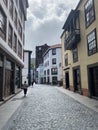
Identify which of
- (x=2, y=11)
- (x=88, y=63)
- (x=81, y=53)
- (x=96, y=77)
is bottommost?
(x=96, y=77)

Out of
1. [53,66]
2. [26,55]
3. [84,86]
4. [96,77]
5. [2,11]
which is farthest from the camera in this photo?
[53,66]

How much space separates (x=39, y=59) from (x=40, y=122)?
8597 centimetres

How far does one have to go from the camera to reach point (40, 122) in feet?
23.9

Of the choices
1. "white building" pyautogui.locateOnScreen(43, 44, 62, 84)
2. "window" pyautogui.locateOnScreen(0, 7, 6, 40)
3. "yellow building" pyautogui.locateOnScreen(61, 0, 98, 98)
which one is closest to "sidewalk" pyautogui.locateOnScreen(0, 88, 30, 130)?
"window" pyautogui.locateOnScreen(0, 7, 6, 40)

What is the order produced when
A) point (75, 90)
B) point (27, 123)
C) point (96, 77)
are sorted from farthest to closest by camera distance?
point (75, 90) → point (96, 77) → point (27, 123)

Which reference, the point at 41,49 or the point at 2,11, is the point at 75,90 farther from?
the point at 41,49

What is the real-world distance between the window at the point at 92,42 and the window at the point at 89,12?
3.91ft

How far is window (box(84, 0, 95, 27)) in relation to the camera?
1490cm

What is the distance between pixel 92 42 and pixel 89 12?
3.02m

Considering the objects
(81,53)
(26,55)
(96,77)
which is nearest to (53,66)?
(26,55)

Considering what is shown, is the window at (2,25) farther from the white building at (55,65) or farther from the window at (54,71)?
the window at (54,71)

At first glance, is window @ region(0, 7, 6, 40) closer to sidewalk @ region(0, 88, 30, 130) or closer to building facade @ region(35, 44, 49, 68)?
sidewalk @ region(0, 88, 30, 130)

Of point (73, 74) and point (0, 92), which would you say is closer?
point (0, 92)

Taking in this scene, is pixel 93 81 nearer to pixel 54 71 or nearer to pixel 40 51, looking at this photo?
pixel 54 71
